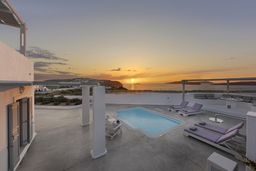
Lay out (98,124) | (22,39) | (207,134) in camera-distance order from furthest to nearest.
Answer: (207,134), (22,39), (98,124)

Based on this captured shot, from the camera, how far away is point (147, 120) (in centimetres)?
953

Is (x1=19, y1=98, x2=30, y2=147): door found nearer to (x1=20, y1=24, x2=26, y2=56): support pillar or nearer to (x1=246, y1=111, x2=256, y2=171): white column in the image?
(x1=20, y1=24, x2=26, y2=56): support pillar

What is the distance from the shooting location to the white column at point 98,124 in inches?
175

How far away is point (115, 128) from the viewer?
611 centimetres

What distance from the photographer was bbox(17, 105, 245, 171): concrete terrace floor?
3.90 meters

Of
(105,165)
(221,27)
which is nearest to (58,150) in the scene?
(105,165)

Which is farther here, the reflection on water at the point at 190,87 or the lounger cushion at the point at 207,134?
the reflection on water at the point at 190,87

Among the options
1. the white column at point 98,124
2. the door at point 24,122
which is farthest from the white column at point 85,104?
the white column at point 98,124

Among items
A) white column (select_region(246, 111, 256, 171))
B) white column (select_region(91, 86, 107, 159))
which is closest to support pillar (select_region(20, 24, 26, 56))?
white column (select_region(91, 86, 107, 159))

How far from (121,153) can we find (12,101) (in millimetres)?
3523

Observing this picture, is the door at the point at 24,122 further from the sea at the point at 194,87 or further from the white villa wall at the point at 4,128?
the sea at the point at 194,87

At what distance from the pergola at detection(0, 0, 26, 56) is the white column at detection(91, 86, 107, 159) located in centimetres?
325

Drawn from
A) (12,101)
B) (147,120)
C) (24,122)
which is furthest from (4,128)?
(147,120)

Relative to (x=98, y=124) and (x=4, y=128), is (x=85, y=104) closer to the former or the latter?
(x=98, y=124)
